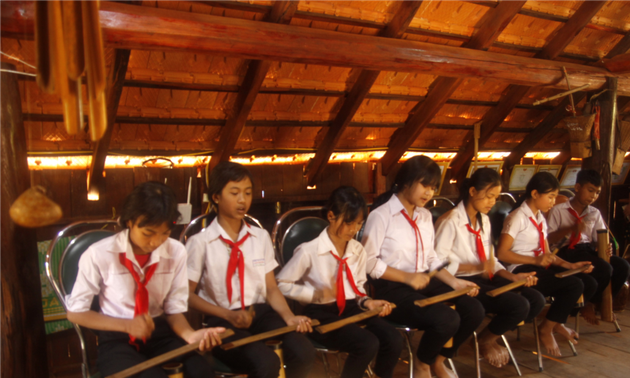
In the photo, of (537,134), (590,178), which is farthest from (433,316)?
(537,134)

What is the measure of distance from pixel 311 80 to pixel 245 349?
332 centimetres

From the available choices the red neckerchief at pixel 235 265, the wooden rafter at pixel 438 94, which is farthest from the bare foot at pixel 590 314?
the red neckerchief at pixel 235 265

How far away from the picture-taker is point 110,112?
3639 mm

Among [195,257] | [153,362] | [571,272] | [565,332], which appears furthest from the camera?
[565,332]

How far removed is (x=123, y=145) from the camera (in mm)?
4391

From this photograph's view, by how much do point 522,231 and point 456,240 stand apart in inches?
25.4

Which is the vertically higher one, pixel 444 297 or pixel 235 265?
pixel 235 265

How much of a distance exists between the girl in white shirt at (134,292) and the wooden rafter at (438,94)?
3.72 metres

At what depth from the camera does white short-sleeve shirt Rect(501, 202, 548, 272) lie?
3.19 metres

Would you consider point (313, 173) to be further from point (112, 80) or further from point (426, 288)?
point (426, 288)

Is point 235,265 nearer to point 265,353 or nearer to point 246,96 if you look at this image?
point 265,353

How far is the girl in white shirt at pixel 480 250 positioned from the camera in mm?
2797

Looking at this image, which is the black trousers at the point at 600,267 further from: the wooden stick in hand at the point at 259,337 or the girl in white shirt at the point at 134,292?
the girl in white shirt at the point at 134,292

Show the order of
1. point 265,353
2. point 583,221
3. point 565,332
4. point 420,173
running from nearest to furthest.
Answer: point 265,353 → point 420,173 → point 565,332 → point 583,221
